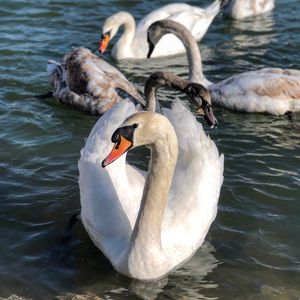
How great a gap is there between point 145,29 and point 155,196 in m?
8.07

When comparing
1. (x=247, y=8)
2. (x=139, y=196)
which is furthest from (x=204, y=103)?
(x=247, y=8)

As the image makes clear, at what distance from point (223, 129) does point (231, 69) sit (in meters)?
2.66

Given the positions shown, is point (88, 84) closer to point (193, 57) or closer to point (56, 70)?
point (56, 70)

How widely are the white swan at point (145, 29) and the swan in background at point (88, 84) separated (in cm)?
161

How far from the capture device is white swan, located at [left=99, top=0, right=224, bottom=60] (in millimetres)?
13305

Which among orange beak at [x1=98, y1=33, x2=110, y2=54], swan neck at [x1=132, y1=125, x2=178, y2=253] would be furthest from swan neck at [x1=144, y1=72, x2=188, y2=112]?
orange beak at [x1=98, y1=33, x2=110, y2=54]

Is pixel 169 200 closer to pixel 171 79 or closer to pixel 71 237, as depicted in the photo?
pixel 71 237

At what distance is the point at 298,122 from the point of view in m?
10.5

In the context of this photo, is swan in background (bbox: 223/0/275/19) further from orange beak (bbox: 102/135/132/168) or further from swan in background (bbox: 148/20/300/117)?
orange beak (bbox: 102/135/132/168)

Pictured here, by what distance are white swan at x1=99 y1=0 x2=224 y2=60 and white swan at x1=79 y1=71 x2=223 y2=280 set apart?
5.79 meters

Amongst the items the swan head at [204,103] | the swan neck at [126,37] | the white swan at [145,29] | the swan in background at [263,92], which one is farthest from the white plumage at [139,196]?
the swan neck at [126,37]

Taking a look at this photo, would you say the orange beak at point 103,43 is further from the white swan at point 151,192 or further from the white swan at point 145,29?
the white swan at point 151,192

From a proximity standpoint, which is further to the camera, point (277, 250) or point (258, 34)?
point (258, 34)

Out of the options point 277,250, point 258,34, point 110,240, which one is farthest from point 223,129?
point 258,34
